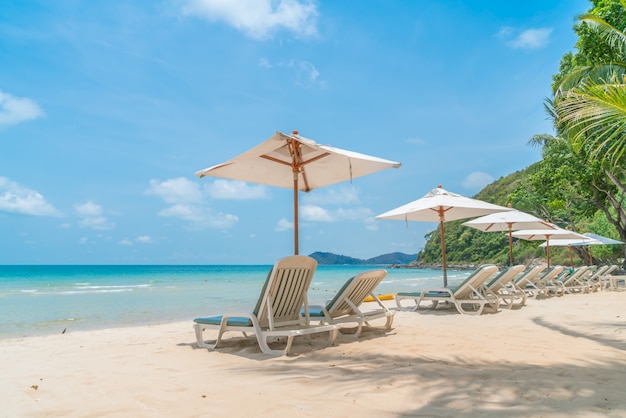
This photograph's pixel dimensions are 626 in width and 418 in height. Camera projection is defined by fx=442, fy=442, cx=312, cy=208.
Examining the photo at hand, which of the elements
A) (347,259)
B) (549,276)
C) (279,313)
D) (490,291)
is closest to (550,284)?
(549,276)

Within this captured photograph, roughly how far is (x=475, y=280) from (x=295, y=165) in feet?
13.5

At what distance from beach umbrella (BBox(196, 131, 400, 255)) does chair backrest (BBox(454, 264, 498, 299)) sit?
2.94 metres

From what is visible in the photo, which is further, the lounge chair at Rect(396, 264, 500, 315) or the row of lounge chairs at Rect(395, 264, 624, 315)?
the row of lounge chairs at Rect(395, 264, 624, 315)

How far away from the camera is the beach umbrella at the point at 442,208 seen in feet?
27.0

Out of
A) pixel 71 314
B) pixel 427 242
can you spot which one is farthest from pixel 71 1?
pixel 427 242

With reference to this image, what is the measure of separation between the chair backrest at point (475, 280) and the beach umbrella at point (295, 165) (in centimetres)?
294

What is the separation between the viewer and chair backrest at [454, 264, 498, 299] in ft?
24.8

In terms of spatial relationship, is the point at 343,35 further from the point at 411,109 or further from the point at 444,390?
the point at 444,390

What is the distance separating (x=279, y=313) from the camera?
4797 mm

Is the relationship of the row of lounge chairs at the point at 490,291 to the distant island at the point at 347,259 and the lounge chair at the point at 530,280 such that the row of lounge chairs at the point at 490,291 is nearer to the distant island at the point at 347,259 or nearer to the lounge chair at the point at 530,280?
the lounge chair at the point at 530,280

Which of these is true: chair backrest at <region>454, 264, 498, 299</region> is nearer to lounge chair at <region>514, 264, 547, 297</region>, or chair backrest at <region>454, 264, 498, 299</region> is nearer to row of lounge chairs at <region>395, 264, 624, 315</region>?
row of lounge chairs at <region>395, 264, 624, 315</region>

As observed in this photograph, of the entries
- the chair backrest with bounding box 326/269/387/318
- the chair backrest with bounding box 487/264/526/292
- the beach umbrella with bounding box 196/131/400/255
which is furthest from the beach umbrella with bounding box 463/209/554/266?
the chair backrest with bounding box 326/269/387/318

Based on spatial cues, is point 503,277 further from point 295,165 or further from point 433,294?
point 295,165

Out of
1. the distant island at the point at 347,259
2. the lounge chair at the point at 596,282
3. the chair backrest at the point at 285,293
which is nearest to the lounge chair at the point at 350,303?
the chair backrest at the point at 285,293
